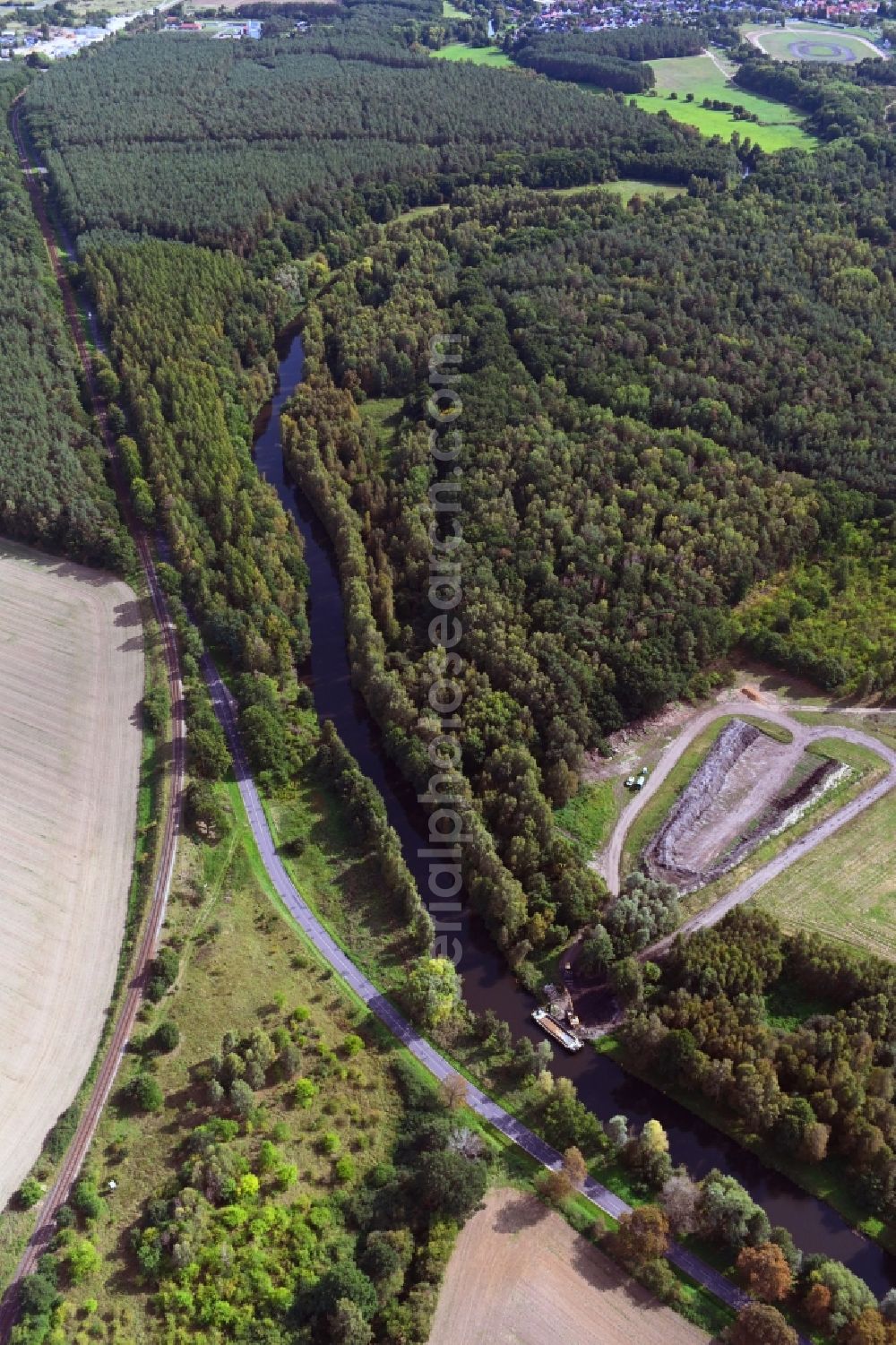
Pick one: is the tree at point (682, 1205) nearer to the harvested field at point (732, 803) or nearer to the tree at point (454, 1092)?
the tree at point (454, 1092)

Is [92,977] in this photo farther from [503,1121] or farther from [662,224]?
[662,224]

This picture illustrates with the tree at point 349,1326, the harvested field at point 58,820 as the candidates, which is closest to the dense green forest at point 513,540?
the tree at point 349,1326

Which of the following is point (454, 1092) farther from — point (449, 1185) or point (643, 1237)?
point (643, 1237)

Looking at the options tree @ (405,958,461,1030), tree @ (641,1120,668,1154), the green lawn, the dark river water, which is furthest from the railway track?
tree @ (641,1120,668,1154)

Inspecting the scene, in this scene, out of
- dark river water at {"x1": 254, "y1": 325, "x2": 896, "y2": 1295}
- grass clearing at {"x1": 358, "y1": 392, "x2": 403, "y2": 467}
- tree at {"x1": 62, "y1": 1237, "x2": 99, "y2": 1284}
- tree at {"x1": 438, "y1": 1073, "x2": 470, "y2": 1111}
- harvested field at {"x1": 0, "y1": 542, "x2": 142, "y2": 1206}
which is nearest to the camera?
tree at {"x1": 62, "y1": 1237, "x2": 99, "y2": 1284}

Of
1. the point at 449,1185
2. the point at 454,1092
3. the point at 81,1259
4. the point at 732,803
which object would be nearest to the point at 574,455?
the point at 732,803

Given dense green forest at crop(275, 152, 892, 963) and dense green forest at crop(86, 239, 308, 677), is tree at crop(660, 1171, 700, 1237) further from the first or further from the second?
dense green forest at crop(86, 239, 308, 677)

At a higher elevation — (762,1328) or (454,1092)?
(454,1092)
